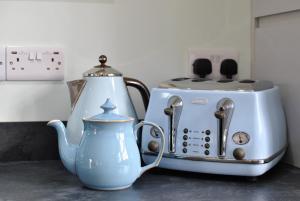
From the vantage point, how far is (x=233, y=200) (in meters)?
0.86

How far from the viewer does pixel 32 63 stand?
117cm

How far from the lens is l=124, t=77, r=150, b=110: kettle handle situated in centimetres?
113

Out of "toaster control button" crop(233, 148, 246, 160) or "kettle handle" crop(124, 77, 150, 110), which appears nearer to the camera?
"toaster control button" crop(233, 148, 246, 160)

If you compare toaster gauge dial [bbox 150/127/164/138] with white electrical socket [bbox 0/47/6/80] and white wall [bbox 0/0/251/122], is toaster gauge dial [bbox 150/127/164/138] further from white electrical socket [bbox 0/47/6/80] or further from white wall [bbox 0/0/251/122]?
white electrical socket [bbox 0/47/6/80]

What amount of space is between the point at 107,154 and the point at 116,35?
44cm

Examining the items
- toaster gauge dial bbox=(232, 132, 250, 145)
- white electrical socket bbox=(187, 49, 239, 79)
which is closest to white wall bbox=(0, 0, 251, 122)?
white electrical socket bbox=(187, 49, 239, 79)

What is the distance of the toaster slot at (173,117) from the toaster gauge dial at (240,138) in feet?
0.40

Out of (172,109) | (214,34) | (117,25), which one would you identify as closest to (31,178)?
(172,109)

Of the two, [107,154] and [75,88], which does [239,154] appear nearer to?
[107,154]

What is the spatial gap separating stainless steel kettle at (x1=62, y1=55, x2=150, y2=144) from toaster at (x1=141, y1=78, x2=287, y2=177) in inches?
3.0

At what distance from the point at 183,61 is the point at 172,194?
1.52 feet

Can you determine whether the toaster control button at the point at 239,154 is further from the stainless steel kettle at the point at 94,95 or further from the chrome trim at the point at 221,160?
the stainless steel kettle at the point at 94,95

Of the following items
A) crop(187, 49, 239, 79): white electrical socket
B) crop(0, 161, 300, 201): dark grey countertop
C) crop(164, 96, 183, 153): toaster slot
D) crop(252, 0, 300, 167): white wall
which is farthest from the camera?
crop(187, 49, 239, 79): white electrical socket

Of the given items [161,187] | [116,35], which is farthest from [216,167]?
[116,35]
